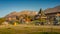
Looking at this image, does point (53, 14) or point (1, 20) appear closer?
point (1, 20)

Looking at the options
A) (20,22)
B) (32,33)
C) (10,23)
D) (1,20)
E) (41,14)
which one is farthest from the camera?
(41,14)

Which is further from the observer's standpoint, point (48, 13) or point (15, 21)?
point (48, 13)

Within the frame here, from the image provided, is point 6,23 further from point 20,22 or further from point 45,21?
point 45,21

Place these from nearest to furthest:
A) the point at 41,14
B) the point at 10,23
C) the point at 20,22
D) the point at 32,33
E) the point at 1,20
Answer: the point at 32,33
the point at 1,20
the point at 10,23
the point at 20,22
the point at 41,14

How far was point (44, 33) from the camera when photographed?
8.73 meters

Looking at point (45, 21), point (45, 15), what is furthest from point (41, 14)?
point (45, 21)

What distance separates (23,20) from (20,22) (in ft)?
1.72

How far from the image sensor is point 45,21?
14781 millimetres

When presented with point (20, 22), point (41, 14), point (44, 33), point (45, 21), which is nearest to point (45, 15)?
point (41, 14)

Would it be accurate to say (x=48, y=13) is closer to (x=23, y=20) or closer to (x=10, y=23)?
(x=23, y=20)

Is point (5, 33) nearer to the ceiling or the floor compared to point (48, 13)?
nearer to the floor

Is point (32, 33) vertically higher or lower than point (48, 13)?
lower

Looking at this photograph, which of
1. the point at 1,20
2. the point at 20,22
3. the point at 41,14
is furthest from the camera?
the point at 41,14

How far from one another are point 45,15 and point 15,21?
11.0 ft
